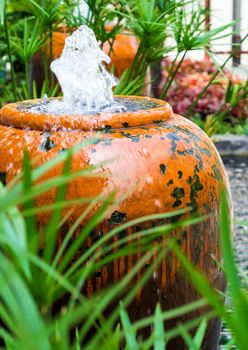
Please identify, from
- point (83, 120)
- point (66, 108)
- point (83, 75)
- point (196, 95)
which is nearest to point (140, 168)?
point (83, 120)

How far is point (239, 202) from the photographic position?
600cm

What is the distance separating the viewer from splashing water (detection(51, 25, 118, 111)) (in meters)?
2.65

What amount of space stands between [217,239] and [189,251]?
0.49ft

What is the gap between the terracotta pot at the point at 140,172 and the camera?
2254 mm

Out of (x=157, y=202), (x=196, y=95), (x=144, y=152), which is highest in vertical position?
(x=144, y=152)

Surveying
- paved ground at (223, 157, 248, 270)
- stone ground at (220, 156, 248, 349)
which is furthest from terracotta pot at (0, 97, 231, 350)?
paved ground at (223, 157, 248, 270)

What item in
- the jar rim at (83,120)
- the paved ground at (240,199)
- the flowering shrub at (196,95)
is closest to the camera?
the jar rim at (83,120)

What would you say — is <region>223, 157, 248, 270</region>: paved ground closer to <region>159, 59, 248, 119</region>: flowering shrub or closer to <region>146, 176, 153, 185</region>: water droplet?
<region>159, 59, 248, 119</region>: flowering shrub

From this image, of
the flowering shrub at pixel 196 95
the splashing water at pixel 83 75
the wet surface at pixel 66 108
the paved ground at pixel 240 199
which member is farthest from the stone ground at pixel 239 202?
the flowering shrub at pixel 196 95

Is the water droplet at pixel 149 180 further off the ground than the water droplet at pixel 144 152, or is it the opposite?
the water droplet at pixel 144 152

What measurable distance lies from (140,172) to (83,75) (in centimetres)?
58

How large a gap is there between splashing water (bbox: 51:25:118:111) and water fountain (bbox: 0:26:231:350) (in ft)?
0.22

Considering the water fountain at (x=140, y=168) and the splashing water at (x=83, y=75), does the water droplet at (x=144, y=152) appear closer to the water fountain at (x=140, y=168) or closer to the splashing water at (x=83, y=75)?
the water fountain at (x=140, y=168)

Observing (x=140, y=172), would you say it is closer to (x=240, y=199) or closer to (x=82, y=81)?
(x=82, y=81)
